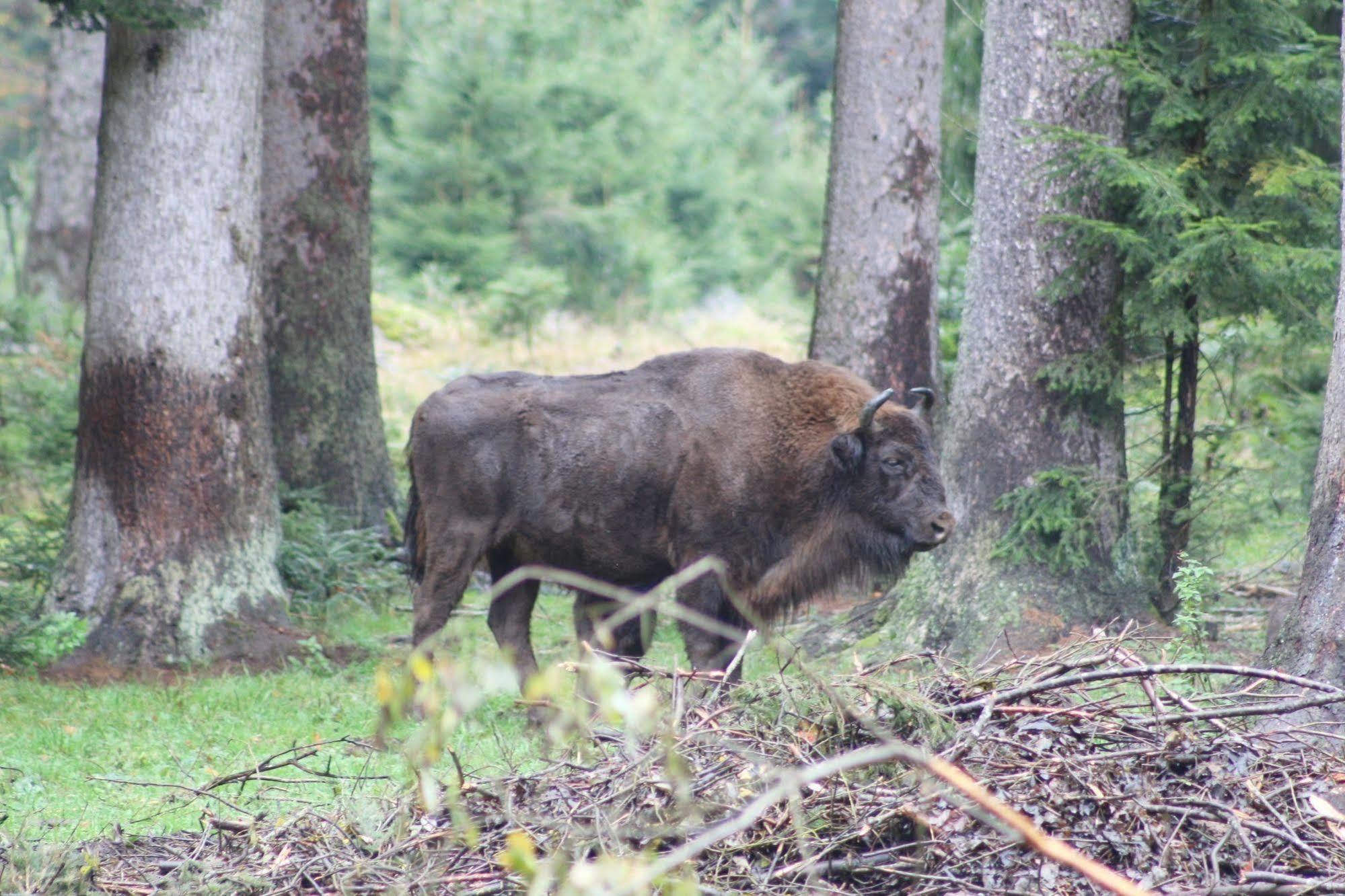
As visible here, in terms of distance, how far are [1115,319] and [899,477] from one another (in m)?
1.69

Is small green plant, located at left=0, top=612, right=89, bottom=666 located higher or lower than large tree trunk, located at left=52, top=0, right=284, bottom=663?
lower

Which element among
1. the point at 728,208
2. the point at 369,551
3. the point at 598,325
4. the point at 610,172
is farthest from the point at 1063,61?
the point at 728,208

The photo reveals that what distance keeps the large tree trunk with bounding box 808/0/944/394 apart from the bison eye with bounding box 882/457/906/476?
3199 millimetres

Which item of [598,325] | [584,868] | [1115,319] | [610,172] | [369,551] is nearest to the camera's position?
[584,868]

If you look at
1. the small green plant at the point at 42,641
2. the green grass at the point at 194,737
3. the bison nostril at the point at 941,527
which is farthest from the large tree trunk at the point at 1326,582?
the small green plant at the point at 42,641

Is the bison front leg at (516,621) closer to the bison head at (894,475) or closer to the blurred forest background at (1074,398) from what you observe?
the blurred forest background at (1074,398)

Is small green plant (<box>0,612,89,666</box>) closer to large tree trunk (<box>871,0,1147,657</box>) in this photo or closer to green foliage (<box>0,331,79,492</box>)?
green foliage (<box>0,331,79,492</box>)

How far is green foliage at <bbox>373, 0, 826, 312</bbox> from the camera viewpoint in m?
24.2

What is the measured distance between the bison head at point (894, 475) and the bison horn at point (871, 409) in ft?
0.07

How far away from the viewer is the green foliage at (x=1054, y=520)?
27.8 feet

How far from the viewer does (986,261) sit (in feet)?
29.2

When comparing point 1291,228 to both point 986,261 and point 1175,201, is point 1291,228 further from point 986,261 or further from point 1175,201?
point 986,261

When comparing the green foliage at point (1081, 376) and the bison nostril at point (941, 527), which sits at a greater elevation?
the green foliage at point (1081, 376)

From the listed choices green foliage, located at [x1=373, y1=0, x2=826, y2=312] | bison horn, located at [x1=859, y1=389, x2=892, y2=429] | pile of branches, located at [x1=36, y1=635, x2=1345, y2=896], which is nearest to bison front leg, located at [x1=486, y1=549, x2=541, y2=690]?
bison horn, located at [x1=859, y1=389, x2=892, y2=429]
